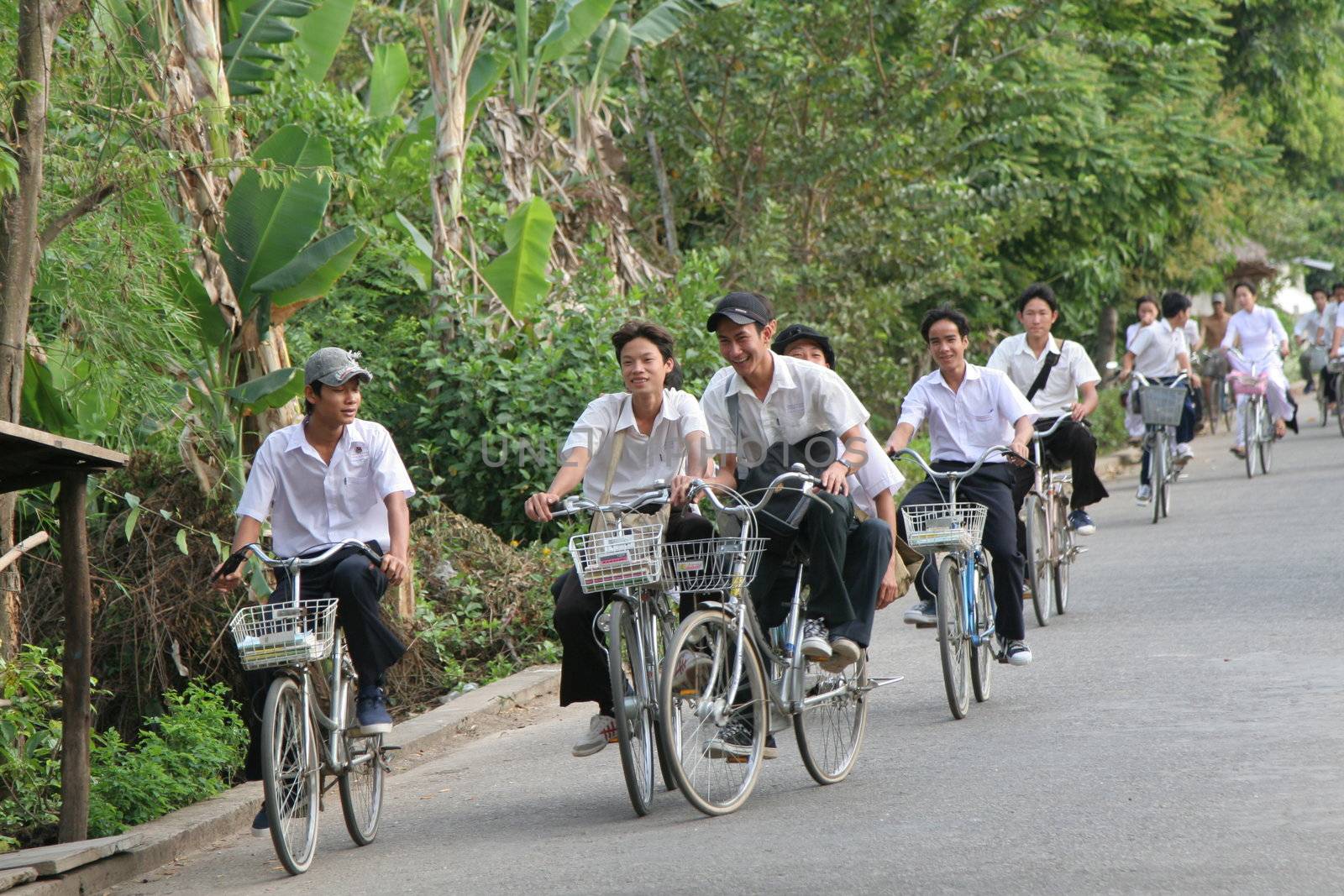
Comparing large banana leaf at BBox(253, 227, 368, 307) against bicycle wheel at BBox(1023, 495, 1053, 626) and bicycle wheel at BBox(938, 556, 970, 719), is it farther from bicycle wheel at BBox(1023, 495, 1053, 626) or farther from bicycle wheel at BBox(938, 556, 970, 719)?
bicycle wheel at BBox(1023, 495, 1053, 626)

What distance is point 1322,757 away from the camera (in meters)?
6.78

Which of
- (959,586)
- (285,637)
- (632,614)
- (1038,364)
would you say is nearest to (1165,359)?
(1038,364)

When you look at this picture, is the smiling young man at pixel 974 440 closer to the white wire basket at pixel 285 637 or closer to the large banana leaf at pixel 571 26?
the white wire basket at pixel 285 637

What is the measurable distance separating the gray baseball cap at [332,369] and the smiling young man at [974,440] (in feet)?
10.2

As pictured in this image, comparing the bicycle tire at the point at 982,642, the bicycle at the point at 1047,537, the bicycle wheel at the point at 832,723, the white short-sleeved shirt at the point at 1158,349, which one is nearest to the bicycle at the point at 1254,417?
the white short-sleeved shirt at the point at 1158,349

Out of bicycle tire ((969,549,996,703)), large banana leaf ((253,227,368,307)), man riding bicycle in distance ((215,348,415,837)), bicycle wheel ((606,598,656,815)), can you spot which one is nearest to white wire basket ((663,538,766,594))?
bicycle wheel ((606,598,656,815))

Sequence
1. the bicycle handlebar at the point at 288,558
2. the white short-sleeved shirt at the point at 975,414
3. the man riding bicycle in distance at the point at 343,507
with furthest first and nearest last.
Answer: the white short-sleeved shirt at the point at 975,414, the man riding bicycle in distance at the point at 343,507, the bicycle handlebar at the point at 288,558

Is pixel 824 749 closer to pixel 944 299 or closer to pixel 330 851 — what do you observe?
pixel 330 851

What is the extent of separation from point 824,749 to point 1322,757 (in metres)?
1.95

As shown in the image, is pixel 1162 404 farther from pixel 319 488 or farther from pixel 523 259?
pixel 319 488

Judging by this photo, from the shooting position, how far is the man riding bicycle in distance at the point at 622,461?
694 cm

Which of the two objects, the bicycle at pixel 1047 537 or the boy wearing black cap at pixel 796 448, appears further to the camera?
the bicycle at pixel 1047 537

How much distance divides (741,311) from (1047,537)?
15.4 ft

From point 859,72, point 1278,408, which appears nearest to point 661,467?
point 859,72
